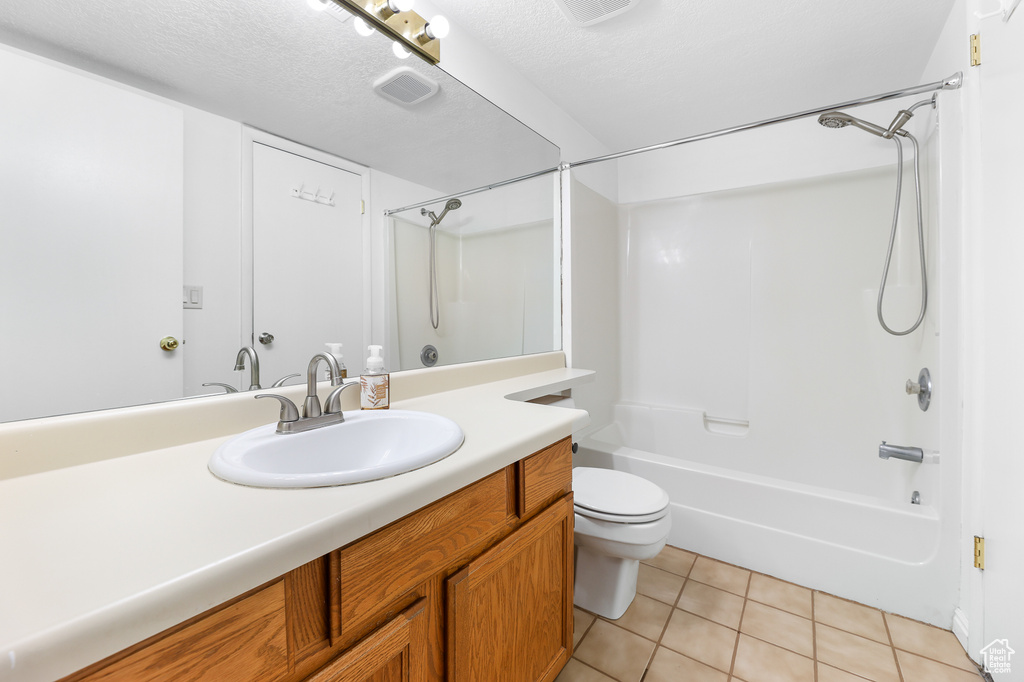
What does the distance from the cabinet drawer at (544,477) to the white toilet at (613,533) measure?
0.38 metres

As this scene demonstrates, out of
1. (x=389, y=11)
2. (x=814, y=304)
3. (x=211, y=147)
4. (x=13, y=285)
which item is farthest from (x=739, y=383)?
(x=13, y=285)

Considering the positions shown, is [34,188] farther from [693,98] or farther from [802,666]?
[693,98]

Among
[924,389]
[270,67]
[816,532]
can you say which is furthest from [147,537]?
[924,389]

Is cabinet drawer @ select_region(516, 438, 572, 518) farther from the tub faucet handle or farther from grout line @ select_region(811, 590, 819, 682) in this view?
the tub faucet handle

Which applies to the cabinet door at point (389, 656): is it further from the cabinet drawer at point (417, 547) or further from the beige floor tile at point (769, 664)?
the beige floor tile at point (769, 664)

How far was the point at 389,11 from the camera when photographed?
1.24m

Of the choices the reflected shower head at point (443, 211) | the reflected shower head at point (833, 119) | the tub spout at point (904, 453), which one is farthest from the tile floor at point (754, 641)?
the reflected shower head at point (833, 119)

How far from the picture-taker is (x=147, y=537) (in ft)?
1.59

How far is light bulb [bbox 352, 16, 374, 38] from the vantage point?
3.86 ft

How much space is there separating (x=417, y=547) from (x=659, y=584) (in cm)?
143

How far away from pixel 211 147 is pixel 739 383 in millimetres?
2615

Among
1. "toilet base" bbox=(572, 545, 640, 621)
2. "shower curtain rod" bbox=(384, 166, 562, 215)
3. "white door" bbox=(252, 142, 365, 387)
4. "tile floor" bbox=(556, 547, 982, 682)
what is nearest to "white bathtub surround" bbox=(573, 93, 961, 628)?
"tile floor" bbox=(556, 547, 982, 682)

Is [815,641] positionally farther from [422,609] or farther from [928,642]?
[422,609]

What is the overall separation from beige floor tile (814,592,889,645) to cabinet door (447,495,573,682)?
1.04 m
